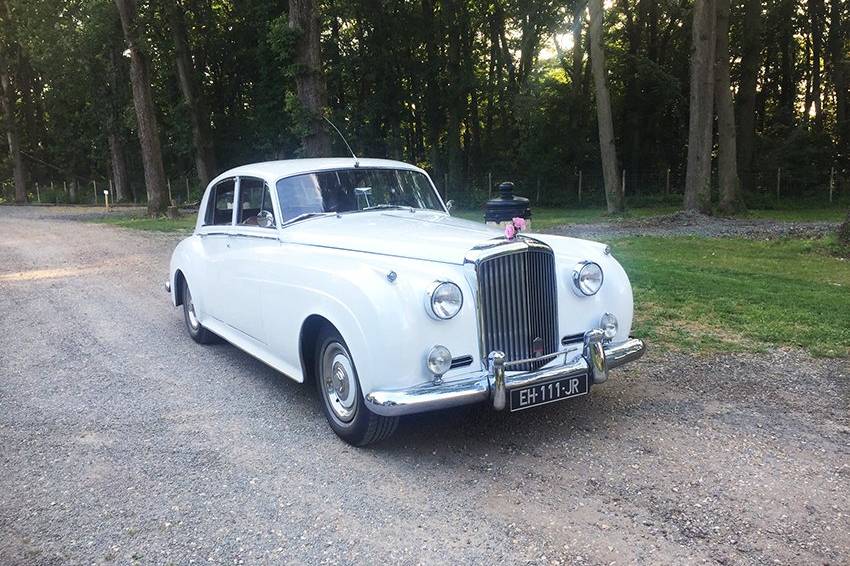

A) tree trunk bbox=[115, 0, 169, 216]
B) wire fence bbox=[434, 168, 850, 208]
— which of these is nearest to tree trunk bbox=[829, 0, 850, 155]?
wire fence bbox=[434, 168, 850, 208]

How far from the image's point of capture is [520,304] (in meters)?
4.13

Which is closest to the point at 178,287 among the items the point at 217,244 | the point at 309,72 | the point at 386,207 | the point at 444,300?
the point at 217,244

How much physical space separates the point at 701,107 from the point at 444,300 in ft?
57.8

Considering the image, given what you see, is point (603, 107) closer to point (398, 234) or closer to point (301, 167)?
point (301, 167)

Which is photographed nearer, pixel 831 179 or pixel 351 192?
pixel 351 192

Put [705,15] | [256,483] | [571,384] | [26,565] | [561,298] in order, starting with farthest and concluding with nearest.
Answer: [705,15]
[561,298]
[571,384]
[256,483]
[26,565]

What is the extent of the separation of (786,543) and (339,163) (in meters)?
4.32

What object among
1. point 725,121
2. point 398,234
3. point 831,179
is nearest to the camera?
point 398,234

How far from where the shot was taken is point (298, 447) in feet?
13.9

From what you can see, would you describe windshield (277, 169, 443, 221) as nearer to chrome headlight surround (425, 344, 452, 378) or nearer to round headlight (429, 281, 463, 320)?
round headlight (429, 281, 463, 320)

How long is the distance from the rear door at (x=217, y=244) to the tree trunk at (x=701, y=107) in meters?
16.2

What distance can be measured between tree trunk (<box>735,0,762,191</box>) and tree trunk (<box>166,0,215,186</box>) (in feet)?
76.8

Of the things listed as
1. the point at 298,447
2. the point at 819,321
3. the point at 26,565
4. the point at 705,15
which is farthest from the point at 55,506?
the point at 705,15

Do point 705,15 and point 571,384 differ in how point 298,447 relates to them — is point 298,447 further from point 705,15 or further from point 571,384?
point 705,15
